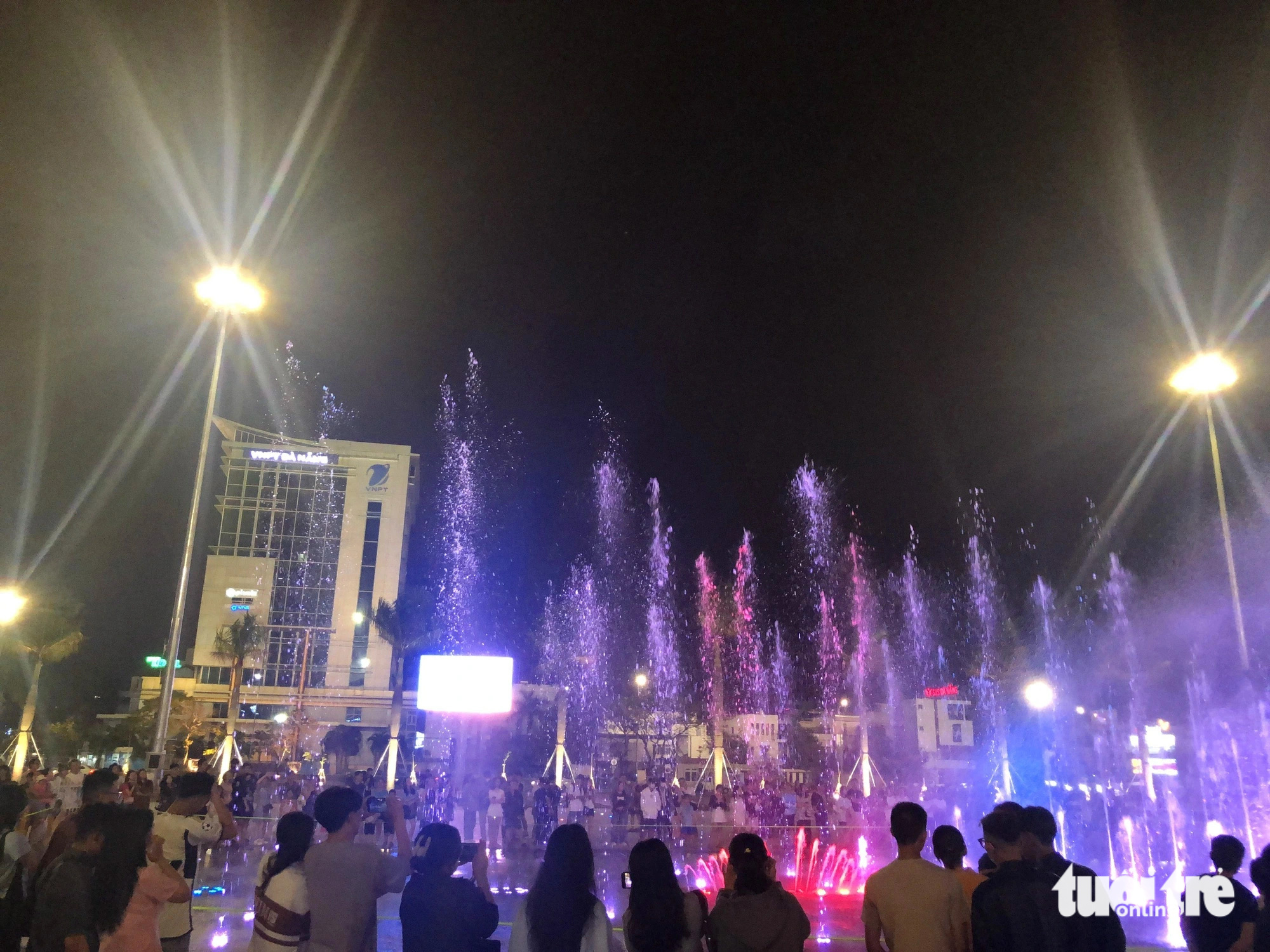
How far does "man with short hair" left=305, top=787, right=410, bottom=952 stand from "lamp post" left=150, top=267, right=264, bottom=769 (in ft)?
43.6

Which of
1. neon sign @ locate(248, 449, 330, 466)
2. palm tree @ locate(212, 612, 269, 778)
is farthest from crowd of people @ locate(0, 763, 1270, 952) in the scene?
neon sign @ locate(248, 449, 330, 466)

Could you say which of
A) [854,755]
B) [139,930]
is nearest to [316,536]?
[854,755]

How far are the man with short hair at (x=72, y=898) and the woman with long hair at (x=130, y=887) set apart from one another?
36 mm

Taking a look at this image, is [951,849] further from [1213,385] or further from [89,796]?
[1213,385]

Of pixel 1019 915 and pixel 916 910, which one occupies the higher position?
pixel 1019 915

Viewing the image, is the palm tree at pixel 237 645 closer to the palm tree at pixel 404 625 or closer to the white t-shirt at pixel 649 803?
the palm tree at pixel 404 625

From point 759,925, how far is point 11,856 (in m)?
4.91

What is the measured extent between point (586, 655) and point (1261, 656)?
152 ft

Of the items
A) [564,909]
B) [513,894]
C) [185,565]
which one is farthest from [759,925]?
[185,565]

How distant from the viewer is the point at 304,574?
68.4 m

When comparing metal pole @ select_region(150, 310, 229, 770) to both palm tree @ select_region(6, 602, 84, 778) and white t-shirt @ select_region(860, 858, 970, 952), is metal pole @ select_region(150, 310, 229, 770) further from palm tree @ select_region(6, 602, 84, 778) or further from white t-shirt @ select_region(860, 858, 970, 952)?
palm tree @ select_region(6, 602, 84, 778)

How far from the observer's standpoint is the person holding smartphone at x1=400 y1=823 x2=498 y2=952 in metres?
4.17

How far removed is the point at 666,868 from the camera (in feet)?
13.6

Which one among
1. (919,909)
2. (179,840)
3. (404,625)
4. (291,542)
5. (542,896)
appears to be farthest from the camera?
(291,542)
